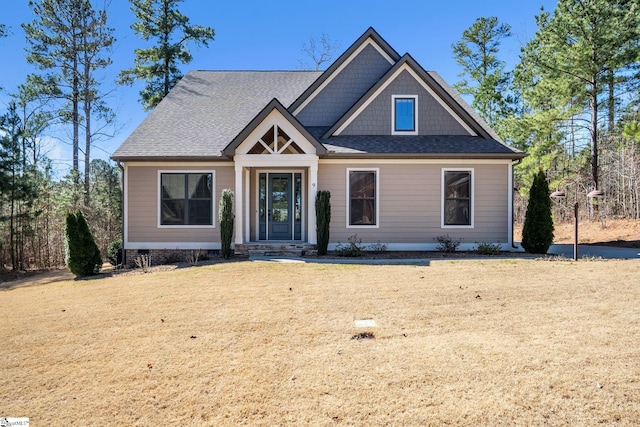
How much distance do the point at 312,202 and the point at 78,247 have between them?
272 inches

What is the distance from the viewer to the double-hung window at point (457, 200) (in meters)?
11.7

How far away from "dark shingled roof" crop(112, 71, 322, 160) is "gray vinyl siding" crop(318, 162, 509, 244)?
418cm

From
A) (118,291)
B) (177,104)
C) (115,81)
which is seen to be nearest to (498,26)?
(177,104)

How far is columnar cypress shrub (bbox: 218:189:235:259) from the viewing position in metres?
10.6

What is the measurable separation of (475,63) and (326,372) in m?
30.5

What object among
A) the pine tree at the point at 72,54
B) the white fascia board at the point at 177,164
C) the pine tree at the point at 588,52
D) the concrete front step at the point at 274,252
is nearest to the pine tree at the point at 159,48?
the pine tree at the point at 72,54

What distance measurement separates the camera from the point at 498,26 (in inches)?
1072

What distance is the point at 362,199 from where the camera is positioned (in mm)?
11797

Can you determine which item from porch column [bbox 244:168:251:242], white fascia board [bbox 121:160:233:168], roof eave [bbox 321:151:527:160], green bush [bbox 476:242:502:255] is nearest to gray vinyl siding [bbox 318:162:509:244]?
roof eave [bbox 321:151:527:160]

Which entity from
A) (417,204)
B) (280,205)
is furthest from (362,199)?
(280,205)

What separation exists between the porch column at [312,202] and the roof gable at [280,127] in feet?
1.98

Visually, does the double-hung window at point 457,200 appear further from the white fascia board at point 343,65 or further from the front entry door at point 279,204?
the white fascia board at point 343,65

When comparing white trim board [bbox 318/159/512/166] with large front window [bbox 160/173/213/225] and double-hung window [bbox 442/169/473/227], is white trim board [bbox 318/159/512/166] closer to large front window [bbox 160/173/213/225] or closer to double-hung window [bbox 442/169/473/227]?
double-hung window [bbox 442/169/473/227]

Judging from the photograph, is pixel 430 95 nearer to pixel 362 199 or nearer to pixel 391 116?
pixel 391 116
